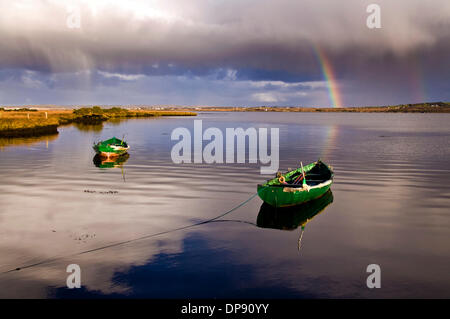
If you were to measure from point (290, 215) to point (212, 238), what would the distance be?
6261 millimetres

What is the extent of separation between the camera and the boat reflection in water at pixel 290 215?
2155 cm

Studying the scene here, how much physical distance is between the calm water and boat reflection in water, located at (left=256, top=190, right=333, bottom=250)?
0.17 meters

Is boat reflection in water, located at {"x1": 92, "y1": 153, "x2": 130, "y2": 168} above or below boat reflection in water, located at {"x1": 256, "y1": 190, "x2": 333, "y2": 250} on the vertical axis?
above

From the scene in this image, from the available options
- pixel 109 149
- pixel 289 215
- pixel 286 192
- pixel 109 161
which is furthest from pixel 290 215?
pixel 109 149

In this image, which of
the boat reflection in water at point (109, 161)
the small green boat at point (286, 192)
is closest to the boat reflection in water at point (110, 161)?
the boat reflection in water at point (109, 161)

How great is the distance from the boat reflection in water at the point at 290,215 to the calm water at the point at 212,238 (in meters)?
0.17

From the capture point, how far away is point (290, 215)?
23375mm

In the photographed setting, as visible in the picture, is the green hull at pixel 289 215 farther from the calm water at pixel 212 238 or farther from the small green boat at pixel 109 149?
the small green boat at pixel 109 149

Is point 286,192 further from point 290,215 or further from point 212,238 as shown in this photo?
point 212,238

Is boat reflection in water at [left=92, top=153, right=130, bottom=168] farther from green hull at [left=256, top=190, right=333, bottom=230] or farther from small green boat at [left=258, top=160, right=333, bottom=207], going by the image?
small green boat at [left=258, top=160, right=333, bottom=207]

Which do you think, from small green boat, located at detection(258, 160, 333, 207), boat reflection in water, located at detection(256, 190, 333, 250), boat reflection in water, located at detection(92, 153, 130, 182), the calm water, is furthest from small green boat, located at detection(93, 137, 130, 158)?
small green boat, located at detection(258, 160, 333, 207)

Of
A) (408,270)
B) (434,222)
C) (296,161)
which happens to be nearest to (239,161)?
(296,161)

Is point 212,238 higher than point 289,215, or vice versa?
point 289,215

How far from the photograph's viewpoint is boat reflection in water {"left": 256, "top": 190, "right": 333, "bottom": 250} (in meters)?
21.5
